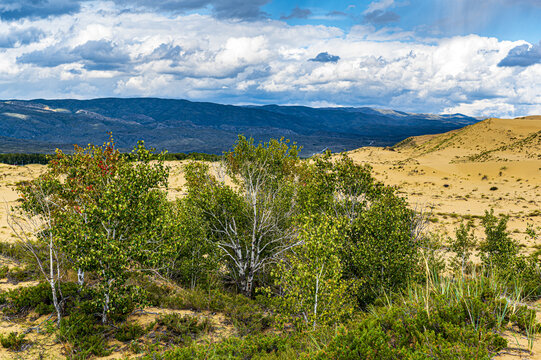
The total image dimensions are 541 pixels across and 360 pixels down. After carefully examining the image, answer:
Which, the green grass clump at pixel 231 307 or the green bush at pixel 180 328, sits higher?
the green bush at pixel 180 328

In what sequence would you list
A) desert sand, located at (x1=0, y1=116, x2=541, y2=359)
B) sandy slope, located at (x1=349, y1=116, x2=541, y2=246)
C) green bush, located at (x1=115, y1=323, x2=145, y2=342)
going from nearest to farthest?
1. green bush, located at (x1=115, y1=323, x2=145, y2=342)
2. desert sand, located at (x1=0, y1=116, x2=541, y2=359)
3. sandy slope, located at (x1=349, y1=116, x2=541, y2=246)

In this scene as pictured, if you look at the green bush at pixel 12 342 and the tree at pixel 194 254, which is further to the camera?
the tree at pixel 194 254

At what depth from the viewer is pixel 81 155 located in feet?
51.0

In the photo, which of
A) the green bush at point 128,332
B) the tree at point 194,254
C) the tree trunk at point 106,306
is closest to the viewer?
the tree trunk at point 106,306

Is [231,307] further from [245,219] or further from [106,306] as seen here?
[245,219]

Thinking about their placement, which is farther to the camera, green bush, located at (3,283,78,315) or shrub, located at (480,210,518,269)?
shrub, located at (480,210,518,269)

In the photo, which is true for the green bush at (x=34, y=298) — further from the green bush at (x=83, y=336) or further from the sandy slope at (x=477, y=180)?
the sandy slope at (x=477, y=180)

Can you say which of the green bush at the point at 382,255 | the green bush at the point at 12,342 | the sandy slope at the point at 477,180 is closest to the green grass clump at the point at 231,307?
the green bush at the point at 382,255

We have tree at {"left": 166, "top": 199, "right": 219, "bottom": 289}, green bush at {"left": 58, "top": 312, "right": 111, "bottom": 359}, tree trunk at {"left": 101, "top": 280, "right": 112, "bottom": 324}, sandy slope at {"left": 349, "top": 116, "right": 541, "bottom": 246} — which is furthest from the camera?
sandy slope at {"left": 349, "top": 116, "right": 541, "bottom": 246}

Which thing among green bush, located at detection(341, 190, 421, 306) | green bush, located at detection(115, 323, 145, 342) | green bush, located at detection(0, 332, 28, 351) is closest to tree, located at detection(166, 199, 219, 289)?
green bush, located at detection(115, 323, 145, 342)

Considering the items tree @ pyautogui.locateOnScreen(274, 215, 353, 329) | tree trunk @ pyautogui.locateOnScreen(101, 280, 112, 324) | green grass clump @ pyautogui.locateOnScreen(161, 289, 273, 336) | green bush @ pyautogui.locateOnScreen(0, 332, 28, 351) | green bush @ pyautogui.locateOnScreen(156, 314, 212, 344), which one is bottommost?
green grass clump @ pyautogui.locateOnScreen(161, 289, 273, 336)

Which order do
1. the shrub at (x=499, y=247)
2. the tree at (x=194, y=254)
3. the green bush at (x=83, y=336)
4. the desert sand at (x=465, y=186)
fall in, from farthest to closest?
1. the desert sand at (x=465, y=186)
2. the shrub at (x=499, y=247)
3. the tree at (x=194, y=254)
4. the green bush at (x=83, y=336)

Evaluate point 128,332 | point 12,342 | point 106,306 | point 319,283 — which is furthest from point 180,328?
point 319,283

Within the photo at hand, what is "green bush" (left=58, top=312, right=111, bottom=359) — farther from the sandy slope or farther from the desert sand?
the sandy slope
